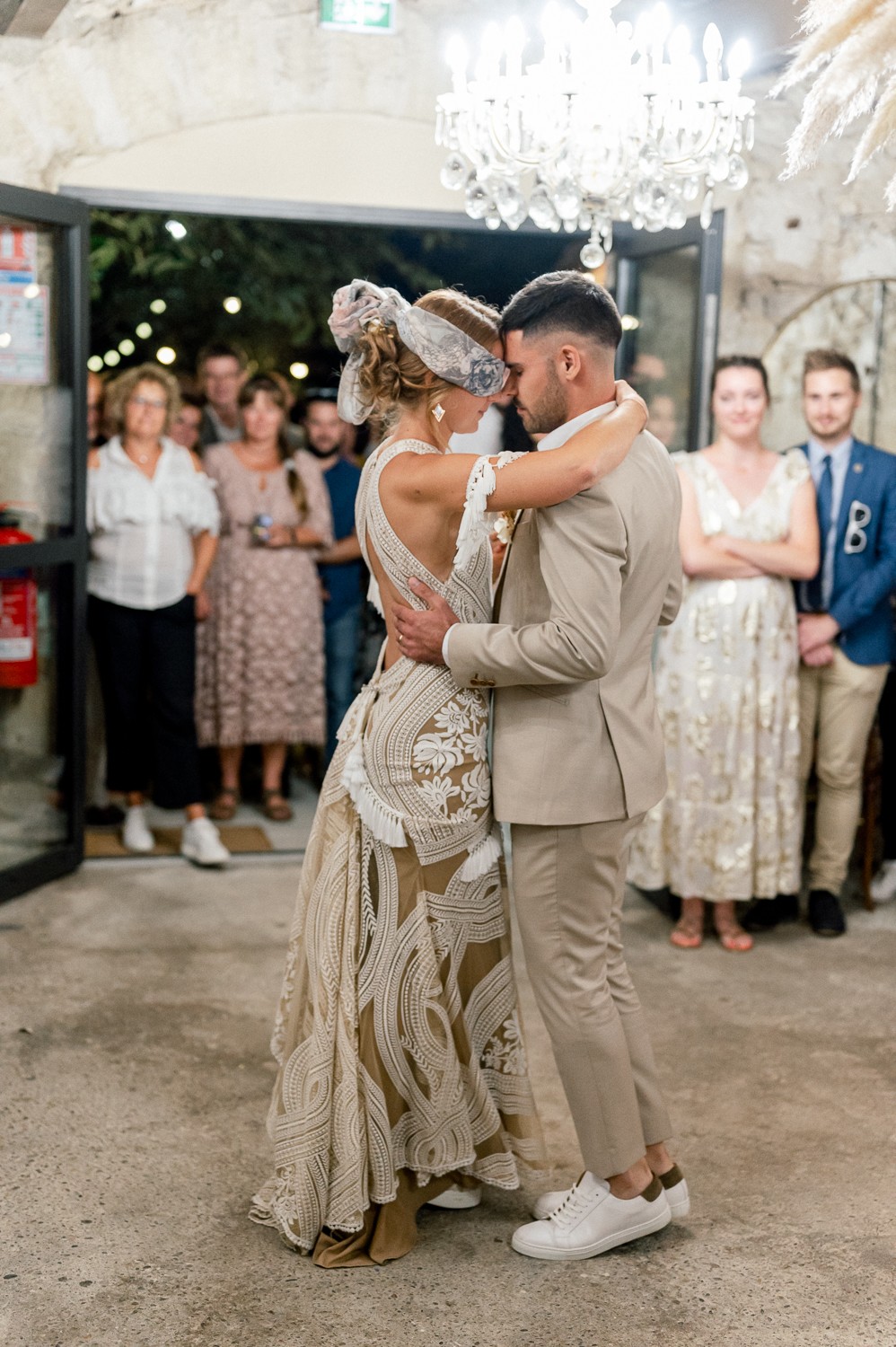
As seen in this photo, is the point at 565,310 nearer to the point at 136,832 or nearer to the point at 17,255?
the point at 17,255

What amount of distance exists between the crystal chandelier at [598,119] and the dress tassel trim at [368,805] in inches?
77.4

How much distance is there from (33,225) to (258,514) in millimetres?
1402

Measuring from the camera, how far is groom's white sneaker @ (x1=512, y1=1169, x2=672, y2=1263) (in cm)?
245

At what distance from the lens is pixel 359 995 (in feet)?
7.98

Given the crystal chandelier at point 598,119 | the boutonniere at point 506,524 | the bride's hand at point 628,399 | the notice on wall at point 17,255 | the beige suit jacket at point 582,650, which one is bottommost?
the beige suit jacket at point 582,650

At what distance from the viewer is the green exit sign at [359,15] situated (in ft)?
15.0

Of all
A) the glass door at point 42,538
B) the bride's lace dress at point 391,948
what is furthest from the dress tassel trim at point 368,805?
the glass door at point 42,538

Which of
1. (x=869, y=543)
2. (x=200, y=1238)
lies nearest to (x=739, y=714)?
(x=869, y=543)

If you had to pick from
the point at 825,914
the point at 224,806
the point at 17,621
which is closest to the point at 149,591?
the point at 17,621

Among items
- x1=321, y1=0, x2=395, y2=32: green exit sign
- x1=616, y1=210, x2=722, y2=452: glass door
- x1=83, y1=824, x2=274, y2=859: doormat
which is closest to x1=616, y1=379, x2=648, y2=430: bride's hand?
x1=616, y1=210, x2=722, y2=452: glass door

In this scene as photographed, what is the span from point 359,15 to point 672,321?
144 centimetres

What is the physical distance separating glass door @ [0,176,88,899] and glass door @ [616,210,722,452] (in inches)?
74.1

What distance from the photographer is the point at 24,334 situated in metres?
4.45

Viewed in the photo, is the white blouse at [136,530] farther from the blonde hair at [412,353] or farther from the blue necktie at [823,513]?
the blonde hair at [412,353]
